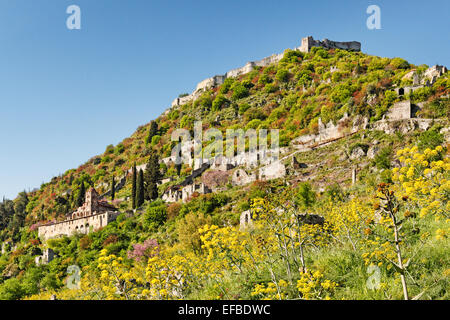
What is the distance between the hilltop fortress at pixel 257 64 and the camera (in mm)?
109625

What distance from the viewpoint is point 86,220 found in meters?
57.1

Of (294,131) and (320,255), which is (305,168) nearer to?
(294,131)

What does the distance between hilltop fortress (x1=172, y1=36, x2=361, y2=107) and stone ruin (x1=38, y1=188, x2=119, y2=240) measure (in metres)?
67.2

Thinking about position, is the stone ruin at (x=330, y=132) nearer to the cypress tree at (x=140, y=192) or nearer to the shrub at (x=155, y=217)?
the shrub at (x=155, y=217)

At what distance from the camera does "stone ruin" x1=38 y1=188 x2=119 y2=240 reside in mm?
54750

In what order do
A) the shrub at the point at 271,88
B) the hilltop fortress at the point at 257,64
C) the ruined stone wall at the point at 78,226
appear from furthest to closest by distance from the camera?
the hilltop fortress at the point at 257,64 < the shrub at the point at 271,88 < the ruined stone wall at the point at 78,226

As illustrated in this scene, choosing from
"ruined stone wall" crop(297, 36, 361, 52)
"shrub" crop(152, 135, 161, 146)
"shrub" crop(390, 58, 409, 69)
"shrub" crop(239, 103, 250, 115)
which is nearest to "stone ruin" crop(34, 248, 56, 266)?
"shrub" crop(152, 135, 161, 146)

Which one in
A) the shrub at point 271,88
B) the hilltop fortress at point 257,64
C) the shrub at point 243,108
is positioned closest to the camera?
the shrub at point 243,108

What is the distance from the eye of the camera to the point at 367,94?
184 ft

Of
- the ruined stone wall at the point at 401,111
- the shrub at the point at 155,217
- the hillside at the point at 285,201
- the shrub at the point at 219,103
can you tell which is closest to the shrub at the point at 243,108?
the hillside at the point at 285,201

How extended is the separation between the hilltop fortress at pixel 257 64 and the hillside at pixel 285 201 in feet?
13.4
